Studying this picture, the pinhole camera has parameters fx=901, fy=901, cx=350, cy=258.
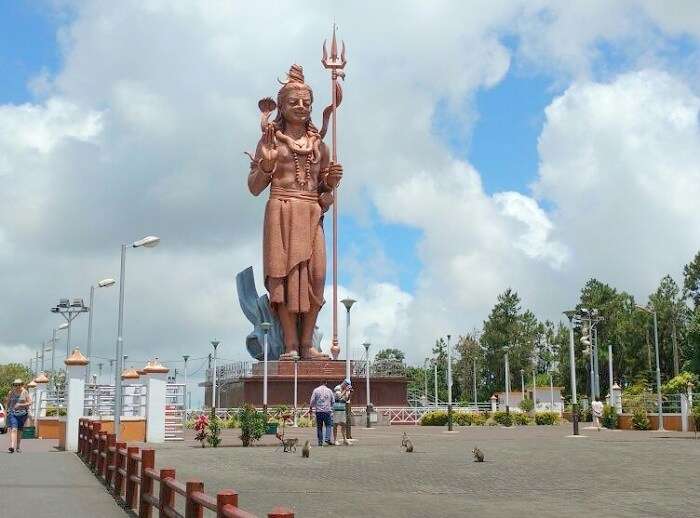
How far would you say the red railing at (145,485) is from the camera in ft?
17.4

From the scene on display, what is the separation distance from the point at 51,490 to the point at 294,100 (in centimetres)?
3210

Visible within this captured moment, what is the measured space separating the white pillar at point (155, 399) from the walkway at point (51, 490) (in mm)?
4441

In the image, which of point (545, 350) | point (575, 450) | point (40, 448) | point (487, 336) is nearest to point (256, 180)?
point (40, 448)

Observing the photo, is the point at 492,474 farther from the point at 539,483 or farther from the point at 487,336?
the point at 487,336

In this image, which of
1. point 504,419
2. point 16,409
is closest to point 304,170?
point 504,419

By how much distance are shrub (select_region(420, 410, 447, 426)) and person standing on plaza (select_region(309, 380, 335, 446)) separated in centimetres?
1739

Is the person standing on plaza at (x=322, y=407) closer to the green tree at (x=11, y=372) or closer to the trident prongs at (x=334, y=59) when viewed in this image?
the trident prongs at (x=334, y=59)

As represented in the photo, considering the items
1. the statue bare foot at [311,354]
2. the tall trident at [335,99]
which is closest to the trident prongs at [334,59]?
the tall trident at [335,99]

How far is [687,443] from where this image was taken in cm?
2195

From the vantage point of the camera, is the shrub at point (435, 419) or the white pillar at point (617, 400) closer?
the white pillar at point (617, 400)

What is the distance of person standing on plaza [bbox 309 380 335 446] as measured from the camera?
19719mm

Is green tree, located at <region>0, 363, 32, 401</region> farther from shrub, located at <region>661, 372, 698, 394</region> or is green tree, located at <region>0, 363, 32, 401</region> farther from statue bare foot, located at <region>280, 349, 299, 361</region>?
shrub, located at <region>661, 372, 698, 394</region>

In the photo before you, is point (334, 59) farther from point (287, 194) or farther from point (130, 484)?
point (130, 484)

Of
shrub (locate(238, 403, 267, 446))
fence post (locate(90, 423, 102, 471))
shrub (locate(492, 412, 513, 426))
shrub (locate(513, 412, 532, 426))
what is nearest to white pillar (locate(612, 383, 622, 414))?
shrub (locate(492, 412, 513, 426))
